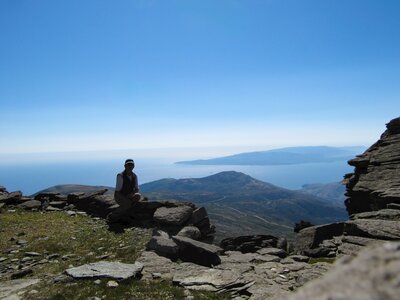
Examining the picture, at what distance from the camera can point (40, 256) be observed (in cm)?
1825

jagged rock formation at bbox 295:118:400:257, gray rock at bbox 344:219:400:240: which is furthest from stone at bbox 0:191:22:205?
gray rock at bbox 344:219:400:240

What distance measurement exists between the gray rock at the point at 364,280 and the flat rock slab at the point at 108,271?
1169 cm

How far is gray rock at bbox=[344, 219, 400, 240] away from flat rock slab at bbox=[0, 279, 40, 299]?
1392 cm

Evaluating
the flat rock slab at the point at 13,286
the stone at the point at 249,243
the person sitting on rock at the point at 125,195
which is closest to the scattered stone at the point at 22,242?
the person sitting on rock at the point at 125,195

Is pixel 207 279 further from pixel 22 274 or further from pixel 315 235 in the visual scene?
pixel 315 235

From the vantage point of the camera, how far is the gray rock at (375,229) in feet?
48.7

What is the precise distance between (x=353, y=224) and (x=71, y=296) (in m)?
12.6

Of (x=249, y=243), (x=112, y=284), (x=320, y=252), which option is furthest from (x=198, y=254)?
(x=320, y=252)

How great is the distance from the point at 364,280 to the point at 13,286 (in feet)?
47.7

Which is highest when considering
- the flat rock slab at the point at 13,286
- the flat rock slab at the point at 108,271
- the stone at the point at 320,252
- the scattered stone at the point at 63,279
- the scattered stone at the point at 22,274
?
the flat rock slab at the point at 108,271

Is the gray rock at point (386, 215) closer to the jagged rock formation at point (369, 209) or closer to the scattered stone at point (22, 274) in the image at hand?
the jagged rock formation at point (369, 209)

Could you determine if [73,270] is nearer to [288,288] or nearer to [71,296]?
[71,296]

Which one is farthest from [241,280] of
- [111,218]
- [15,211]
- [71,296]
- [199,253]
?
[15,211]

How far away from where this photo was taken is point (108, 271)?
45.2ft
